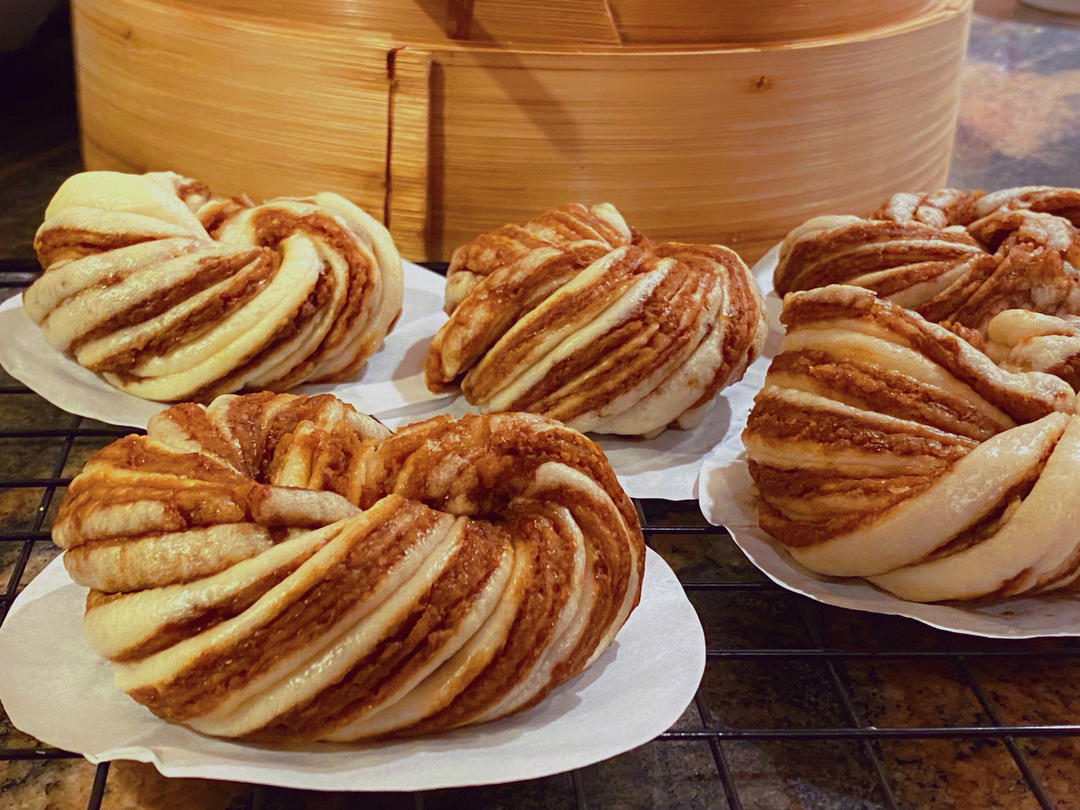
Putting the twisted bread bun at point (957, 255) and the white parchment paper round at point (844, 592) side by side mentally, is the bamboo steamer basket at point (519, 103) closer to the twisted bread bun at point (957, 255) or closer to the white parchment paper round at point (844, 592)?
the twisted bread bun at point (957, 255)

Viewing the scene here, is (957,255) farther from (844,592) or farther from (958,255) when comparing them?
(844,592)

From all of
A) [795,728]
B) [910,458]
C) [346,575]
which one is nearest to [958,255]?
[910,458]

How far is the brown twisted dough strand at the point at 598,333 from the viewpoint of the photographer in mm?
2199

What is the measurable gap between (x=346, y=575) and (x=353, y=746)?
229 mm

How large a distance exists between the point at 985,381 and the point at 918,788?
27.4 inches

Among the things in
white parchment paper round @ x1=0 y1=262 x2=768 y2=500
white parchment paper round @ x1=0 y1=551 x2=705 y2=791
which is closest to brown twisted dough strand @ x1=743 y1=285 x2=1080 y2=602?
Result: white parchment paper round @ x1=0 y1=262 x2=768 y2=500

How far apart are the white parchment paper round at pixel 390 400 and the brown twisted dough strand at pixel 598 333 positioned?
5 centimetres

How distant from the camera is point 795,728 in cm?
159

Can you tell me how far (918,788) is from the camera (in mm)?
1509

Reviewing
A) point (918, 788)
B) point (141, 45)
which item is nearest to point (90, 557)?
point (918, 788)

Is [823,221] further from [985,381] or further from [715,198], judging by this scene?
[985,381]

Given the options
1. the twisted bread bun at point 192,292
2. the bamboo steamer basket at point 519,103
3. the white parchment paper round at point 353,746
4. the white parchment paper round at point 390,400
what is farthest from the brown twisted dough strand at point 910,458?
the twisted bread bun at point 192,292

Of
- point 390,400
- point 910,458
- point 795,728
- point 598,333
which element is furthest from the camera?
point 390,400

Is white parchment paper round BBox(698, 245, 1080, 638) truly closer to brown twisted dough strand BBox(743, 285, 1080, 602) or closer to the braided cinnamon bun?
brown twisted dough strand BBox(743, 285, 1080, 602)
